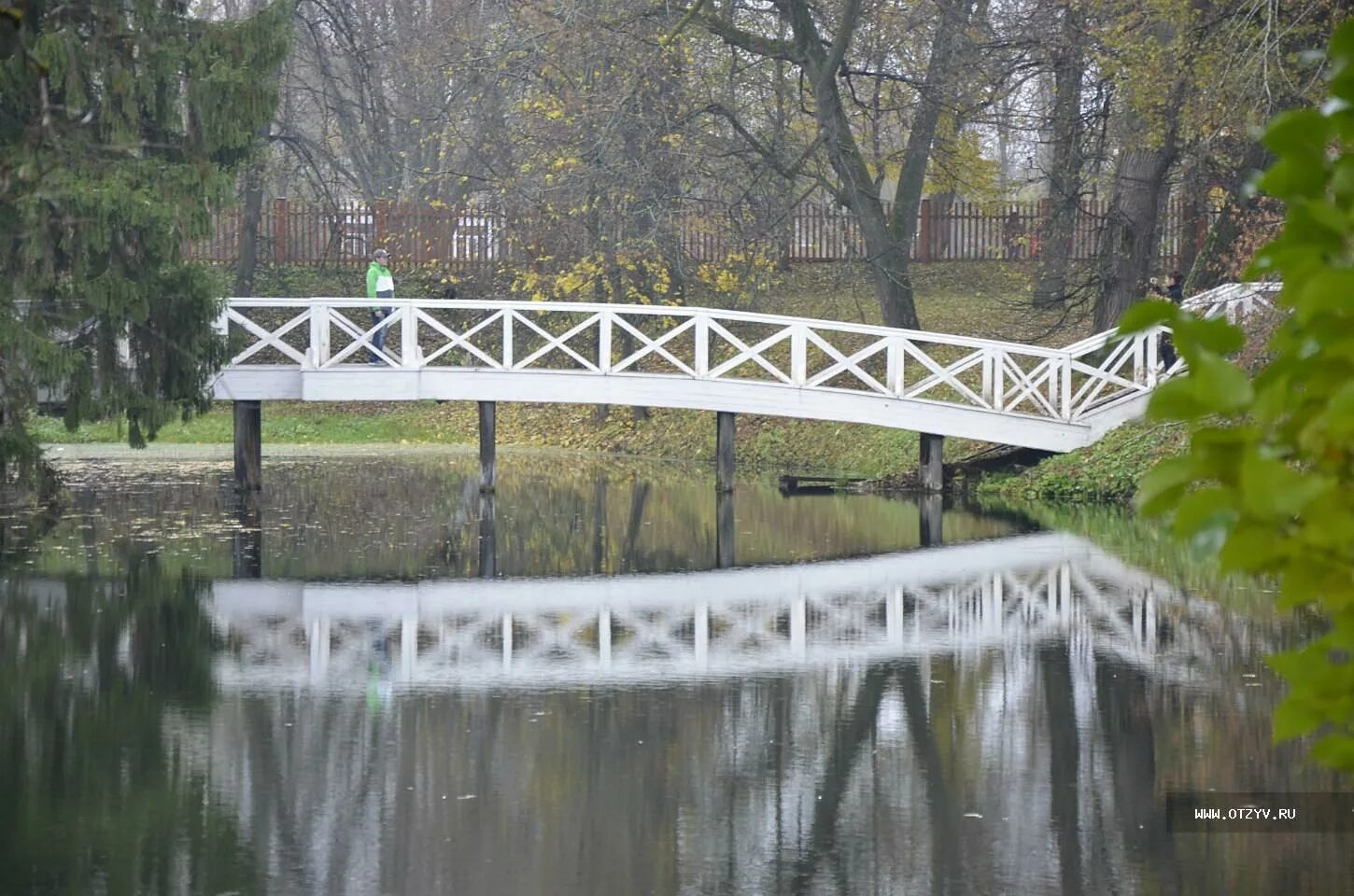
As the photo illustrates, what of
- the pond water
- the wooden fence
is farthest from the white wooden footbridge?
the wooden fence

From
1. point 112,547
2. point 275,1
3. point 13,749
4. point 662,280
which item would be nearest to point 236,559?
point 112,547

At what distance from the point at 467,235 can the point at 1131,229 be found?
13.3 meters

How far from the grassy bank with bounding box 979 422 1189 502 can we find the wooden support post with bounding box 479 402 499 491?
209 inches

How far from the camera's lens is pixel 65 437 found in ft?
87.8

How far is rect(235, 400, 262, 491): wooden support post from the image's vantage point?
19625 mm

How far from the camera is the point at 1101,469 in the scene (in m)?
19.0

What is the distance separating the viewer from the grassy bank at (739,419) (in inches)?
935

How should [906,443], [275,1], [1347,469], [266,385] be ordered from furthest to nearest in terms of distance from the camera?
[906,443]
[266,385]
[275,1]
[1347,469]

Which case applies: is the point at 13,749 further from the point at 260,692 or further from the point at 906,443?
the point at 906,443

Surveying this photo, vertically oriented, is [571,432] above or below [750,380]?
below

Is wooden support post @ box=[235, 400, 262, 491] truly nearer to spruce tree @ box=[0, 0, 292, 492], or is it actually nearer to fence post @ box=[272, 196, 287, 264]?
spruce tree @ box=[0, 0, 292, 492]

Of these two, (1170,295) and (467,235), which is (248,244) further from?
(1170,295)

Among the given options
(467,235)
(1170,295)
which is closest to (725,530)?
(1170,295)

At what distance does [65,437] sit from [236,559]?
13.6 metres
